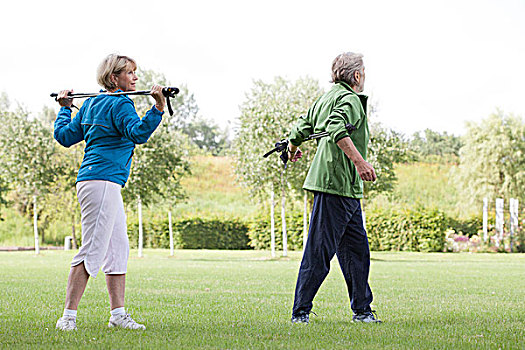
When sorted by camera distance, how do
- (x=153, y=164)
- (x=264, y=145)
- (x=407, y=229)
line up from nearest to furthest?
1. (x=264, y=145)
2. (x=153, y=164)
3. (x=407, y=229)

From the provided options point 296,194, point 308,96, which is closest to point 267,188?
point 296,194

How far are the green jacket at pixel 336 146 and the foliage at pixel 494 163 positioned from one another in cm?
2897

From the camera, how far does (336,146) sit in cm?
448

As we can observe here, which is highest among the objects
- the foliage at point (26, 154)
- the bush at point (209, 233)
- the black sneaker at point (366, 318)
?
the foliage at point (26, 154)

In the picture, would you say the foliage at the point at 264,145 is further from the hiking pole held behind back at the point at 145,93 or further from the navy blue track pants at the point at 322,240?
the hiking pole held behind back at the point at 145,93

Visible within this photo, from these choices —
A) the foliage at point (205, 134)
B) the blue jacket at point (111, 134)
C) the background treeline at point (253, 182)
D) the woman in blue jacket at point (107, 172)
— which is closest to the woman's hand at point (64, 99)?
the woman in blue jacket at point (107, 172)

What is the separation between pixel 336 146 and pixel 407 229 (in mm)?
22015

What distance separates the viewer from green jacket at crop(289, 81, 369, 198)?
4.38 meters

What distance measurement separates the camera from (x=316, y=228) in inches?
175

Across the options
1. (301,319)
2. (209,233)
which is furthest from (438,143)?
(301,319)

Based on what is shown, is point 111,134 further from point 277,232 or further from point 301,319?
point 277,232

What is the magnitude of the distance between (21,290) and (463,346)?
533cm

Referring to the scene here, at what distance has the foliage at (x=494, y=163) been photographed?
31500mm

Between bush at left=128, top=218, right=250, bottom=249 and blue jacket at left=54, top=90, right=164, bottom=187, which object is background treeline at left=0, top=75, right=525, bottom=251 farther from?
blue jacket at left=54, top=90, right=164, bottom=187
